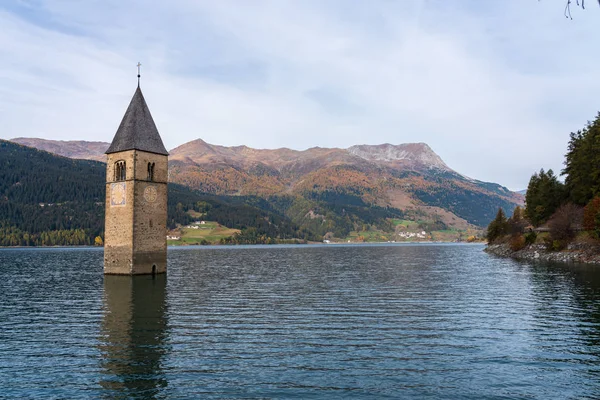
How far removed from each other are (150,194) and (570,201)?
88791mm

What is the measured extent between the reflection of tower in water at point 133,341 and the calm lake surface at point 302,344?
10 centimetres

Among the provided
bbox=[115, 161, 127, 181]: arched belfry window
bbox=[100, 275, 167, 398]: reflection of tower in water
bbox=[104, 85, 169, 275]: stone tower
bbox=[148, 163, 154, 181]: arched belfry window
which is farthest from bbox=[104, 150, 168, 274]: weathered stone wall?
bbox=[100, 275, 167, 398]: reflection of tower in water

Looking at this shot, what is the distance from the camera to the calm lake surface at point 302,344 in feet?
55.7

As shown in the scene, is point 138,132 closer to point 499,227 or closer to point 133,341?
point 133,341

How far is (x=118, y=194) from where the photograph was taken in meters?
60.2

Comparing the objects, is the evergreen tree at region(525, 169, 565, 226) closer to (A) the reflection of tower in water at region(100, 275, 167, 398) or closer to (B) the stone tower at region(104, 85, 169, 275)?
(B) the stone tower at region(104, 85, 169, 275)

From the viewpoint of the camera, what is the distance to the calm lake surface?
1697cm

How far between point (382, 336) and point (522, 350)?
6.84 meters

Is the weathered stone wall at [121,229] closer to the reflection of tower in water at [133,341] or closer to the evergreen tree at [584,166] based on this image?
the reflection of tower in water at [133,341]

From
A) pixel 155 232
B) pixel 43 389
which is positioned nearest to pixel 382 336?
pixel 43 389

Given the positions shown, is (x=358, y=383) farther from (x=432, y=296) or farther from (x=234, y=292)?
(x=234, y=292)

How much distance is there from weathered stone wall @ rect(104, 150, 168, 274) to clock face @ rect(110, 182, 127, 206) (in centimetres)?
13

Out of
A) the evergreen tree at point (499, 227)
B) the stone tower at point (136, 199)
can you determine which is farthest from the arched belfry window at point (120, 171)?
the evergreen tree at point (499, 227)

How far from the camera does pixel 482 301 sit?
3834 cm
